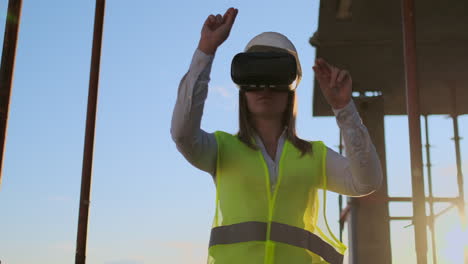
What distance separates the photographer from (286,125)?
7.55 ft

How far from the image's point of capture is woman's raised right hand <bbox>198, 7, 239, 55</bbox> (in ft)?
6.24

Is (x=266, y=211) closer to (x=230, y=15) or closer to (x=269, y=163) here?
(x=269, y=163)

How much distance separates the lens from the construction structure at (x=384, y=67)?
24.5 ft

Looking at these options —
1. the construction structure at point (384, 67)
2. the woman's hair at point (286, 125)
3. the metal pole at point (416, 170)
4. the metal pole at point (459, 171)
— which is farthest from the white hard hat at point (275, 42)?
the metal pole at point (459, 171)

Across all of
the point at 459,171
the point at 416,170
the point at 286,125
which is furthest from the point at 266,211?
the point at 459,171

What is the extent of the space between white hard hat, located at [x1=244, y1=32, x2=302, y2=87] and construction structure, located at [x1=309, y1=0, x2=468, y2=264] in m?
4.81

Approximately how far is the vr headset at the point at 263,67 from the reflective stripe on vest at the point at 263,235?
481 mm

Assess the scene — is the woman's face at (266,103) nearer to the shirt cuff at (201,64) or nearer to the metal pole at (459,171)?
the shirt cuff at (201,64)

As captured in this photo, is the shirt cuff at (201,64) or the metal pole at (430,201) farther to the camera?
the metal pole at (430,201)

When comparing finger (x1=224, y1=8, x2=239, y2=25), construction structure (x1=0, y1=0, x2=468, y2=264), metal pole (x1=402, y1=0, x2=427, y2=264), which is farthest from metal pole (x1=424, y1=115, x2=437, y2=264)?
finger (x1=224, y1=8, x2=239, y2=25)

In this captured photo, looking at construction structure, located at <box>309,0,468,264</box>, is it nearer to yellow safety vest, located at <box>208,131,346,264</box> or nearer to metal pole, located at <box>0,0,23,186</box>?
metal pole, located at <box>0,0,23,186</box>

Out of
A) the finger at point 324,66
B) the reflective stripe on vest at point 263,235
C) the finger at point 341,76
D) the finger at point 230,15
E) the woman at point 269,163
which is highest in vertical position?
the finger at point 230,15

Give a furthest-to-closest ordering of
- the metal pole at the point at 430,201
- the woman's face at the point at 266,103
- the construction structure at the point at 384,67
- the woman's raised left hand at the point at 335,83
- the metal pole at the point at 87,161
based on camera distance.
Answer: the metal pole at the point at 430,201 < the construction structure at the point at 384,67 < the metal pole at the point at 87,161 < the woman's face at the point at 266,103 < the woman's raised left hand at the point at 335,83

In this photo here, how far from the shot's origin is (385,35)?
7.94 metres
